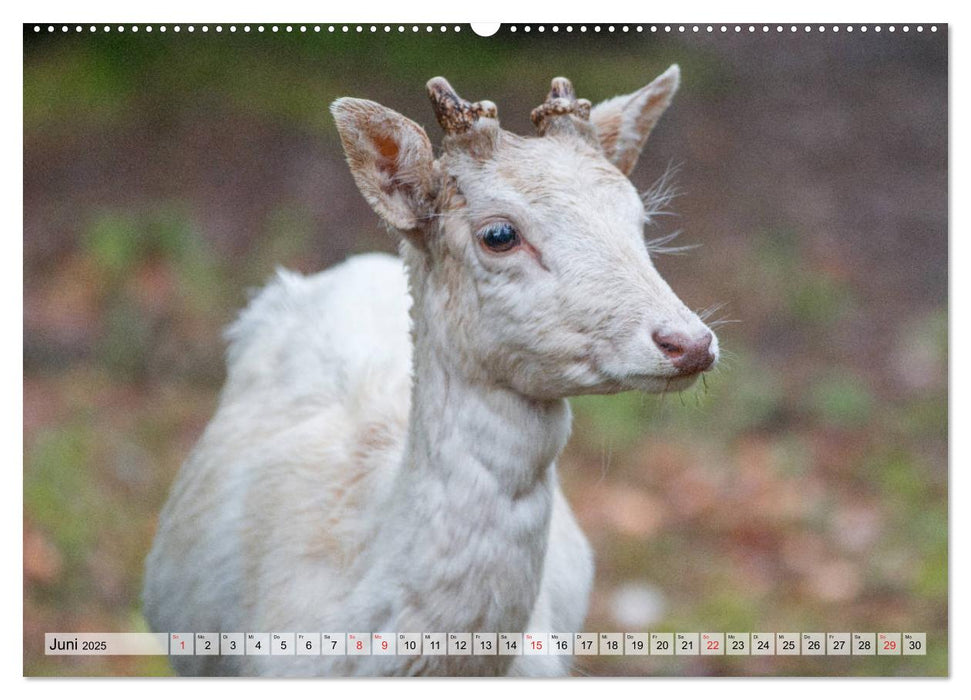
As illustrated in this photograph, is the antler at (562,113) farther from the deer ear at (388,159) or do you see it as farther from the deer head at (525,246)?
the deer ear at (388,159)

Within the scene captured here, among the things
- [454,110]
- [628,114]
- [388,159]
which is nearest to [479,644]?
[388,159]

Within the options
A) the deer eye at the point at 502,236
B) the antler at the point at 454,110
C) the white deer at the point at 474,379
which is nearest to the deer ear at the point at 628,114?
the white deer at the point at 474,379

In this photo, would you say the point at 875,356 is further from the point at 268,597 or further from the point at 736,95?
the point at 268,597

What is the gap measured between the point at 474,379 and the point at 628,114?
3.45 ft

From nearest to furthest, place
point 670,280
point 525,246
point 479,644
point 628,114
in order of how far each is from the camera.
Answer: point 525,246
point 479,644
point 628,114
point 670,280

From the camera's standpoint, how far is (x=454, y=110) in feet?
11.8

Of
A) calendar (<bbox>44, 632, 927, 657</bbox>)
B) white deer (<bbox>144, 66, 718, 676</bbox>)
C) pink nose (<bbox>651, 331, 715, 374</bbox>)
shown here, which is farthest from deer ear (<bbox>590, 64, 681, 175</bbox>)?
calendar (<bbox>44, 632, 927, 657</bbox>)

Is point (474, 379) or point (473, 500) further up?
point (474, 379)

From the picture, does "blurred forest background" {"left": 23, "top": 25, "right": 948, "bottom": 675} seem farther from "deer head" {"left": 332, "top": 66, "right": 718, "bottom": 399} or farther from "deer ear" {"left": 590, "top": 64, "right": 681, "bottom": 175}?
"deer head" {"left": 332, "top": 66, "right": 718, "bottom": 399}

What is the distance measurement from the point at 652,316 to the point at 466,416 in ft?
2.15

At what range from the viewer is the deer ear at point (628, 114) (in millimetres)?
4012

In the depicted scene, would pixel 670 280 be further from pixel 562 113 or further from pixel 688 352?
pixel 688 352

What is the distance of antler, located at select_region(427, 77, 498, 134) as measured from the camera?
3584 mm

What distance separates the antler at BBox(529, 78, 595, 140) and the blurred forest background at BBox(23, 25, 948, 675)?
62.9 inches
